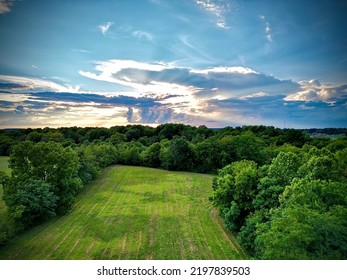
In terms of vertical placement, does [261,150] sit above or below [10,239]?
above

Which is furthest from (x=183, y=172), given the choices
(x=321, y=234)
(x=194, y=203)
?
(x=321, y=234)

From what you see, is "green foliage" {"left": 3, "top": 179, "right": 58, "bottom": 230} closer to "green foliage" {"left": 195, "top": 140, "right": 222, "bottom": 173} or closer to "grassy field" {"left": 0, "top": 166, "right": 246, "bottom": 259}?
"grassy field" {"left": 0, "top": 166, "right": 246, "bottom": 259}

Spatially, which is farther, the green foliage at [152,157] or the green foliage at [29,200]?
the green foliage at [152,157]

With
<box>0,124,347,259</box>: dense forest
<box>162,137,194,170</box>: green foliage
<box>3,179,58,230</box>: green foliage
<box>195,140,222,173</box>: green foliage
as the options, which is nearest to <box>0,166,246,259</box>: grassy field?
<box>3,179,58,230</box>: green foliage

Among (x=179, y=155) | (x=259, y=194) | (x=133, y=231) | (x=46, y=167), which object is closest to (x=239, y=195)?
(x=259, y=194)

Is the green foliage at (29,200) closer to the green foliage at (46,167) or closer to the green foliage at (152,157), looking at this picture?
the green foliage at (46,167)

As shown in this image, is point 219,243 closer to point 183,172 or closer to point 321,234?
point 321,234

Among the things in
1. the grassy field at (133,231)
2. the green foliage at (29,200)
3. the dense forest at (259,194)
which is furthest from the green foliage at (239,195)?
the green foliage at (29,200)

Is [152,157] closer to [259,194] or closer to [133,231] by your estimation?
[133,231]

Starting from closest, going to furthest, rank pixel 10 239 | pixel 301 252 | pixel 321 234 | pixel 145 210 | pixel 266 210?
pixel 301 252
pixel 321 234
pixel 266 210
pixel 10 239
pixel 145 210
